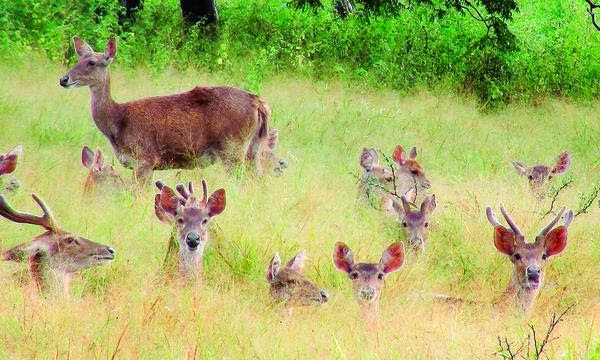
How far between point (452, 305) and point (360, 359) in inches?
53.7

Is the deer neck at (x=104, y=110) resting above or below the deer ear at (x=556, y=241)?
below

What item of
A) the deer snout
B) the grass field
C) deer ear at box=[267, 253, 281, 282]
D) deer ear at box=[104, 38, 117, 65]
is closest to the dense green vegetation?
the grass field

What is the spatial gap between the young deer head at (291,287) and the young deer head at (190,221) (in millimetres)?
450

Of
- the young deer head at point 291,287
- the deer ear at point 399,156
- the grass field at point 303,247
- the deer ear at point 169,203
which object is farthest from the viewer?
the deer ear at point 399,156

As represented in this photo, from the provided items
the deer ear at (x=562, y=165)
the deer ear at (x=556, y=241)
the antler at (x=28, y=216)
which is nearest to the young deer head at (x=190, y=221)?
the antler at (x=28, y=216)

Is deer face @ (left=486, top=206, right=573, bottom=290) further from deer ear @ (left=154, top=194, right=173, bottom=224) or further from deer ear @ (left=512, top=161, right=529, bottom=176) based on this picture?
deer ear @ (left=512, top=161, right=529, bottom=176)

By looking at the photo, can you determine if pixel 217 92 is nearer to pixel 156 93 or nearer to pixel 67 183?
pixel 67 183

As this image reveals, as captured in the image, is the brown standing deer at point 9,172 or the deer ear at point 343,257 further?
the brown standing deer at point 9,172

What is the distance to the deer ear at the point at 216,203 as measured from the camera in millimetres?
7230

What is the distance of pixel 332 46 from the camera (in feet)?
55.1

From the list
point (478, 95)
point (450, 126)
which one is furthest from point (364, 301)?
point (478, 95)

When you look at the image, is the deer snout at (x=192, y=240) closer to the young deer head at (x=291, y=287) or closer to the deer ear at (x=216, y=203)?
the deer ear at (x=216, y=203)

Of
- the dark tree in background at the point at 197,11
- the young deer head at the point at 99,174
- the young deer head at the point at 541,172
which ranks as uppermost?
the young deer head at the point at 541,172

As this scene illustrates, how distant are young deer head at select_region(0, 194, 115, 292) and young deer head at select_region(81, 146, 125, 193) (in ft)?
8.69
